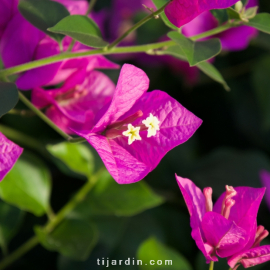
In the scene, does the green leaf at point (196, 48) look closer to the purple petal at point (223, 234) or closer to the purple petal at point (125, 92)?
the purple petal at point (125, 92)

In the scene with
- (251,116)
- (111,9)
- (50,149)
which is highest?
(111,9)

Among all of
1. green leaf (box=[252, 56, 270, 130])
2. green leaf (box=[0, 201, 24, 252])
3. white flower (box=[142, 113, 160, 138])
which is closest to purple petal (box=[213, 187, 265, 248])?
white flower (box=[142, 113, 160, 138])

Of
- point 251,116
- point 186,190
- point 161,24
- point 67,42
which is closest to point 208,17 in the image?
point 161,24

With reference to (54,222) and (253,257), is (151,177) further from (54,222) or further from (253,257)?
(253,257)

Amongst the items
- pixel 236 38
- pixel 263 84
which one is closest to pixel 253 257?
pixel 236 38

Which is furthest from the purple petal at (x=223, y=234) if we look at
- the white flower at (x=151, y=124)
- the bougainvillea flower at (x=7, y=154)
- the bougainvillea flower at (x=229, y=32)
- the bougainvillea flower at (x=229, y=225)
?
the bougainvillea flower at (x=229, y=32)

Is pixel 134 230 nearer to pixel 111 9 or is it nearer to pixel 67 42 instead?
pixel 67 42
